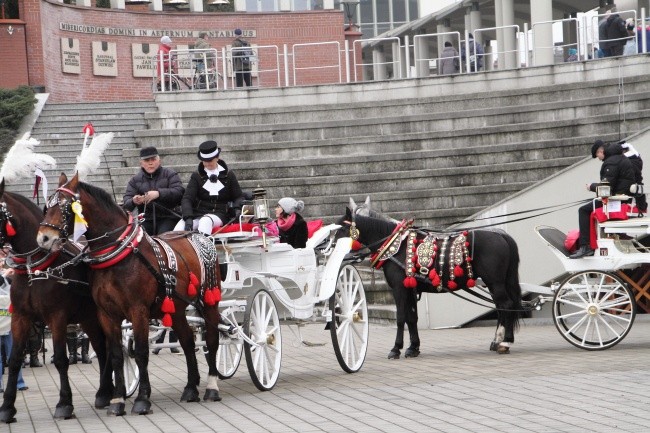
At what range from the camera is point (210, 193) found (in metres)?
12.9

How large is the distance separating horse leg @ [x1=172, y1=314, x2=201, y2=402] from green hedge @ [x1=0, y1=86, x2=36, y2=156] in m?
13.8

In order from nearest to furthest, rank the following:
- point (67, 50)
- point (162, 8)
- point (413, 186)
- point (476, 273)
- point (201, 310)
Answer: point (201, 310) → point (476, 273) → point (413, 186) → point (67, 50) → point (162, 8)

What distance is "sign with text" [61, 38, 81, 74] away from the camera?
3083cm

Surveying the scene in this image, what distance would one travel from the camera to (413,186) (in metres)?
22.1

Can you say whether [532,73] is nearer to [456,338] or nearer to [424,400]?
[456,338]

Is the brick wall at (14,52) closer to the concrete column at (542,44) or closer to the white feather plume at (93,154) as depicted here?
the concrete column at (542,44)

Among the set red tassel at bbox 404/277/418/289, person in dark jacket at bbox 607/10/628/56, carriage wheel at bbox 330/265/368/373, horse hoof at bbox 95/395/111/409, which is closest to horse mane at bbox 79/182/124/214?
horse hoof at bbox 95/395/111/409

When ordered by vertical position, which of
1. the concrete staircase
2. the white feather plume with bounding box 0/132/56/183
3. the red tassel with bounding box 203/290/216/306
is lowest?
the red tassel with bounding box 203/290/216/306

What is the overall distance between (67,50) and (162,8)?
469 centimetres

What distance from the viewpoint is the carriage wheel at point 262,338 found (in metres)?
11.8

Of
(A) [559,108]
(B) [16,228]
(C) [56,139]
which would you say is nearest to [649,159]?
(A) [559,108]

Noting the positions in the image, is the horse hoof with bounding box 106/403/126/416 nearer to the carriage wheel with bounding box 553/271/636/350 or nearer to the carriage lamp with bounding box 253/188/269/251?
the carriage lamp with bounding box 253/188/269/251

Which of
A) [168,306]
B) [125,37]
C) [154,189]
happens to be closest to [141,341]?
[168,306]

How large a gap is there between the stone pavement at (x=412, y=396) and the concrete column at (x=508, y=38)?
13.9 metres
